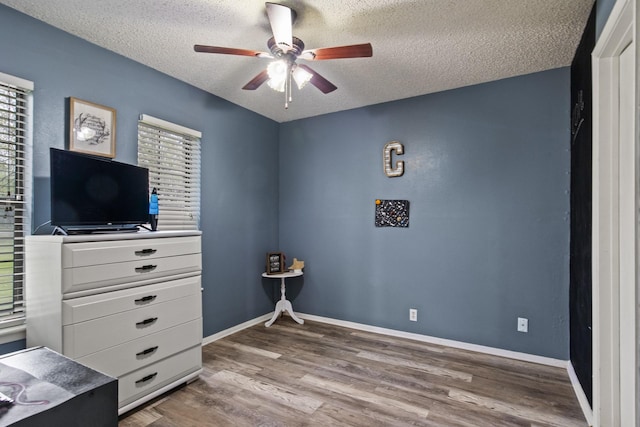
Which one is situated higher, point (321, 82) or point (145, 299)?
point (321, 82)

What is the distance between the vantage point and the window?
6.56 ft

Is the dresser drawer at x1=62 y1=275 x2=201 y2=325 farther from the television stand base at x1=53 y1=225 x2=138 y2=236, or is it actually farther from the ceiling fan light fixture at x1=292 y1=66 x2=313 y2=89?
the ceiling fan light fixture at x1=292 y1=66 x2=313 y2=89

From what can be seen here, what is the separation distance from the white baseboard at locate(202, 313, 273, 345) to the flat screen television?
144 centimetres

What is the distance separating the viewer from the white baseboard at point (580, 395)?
2.04m

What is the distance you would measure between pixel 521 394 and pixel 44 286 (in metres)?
3.15

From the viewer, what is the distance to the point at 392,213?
3.58 m

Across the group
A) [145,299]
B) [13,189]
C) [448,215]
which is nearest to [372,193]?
[448,215]

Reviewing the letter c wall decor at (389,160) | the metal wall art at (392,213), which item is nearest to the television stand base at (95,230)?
the metal wall art at (392,213)

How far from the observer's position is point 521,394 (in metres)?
2.35

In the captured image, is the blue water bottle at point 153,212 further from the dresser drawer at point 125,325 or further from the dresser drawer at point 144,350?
the dresser drawer at point 144,350

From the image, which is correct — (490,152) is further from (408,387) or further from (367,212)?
(408,387)

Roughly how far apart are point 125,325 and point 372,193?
103 inches

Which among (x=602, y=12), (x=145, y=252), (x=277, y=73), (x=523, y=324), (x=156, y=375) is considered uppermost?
(x=602, y=12)

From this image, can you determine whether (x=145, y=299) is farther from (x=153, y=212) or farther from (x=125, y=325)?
(x=153, y=212)
